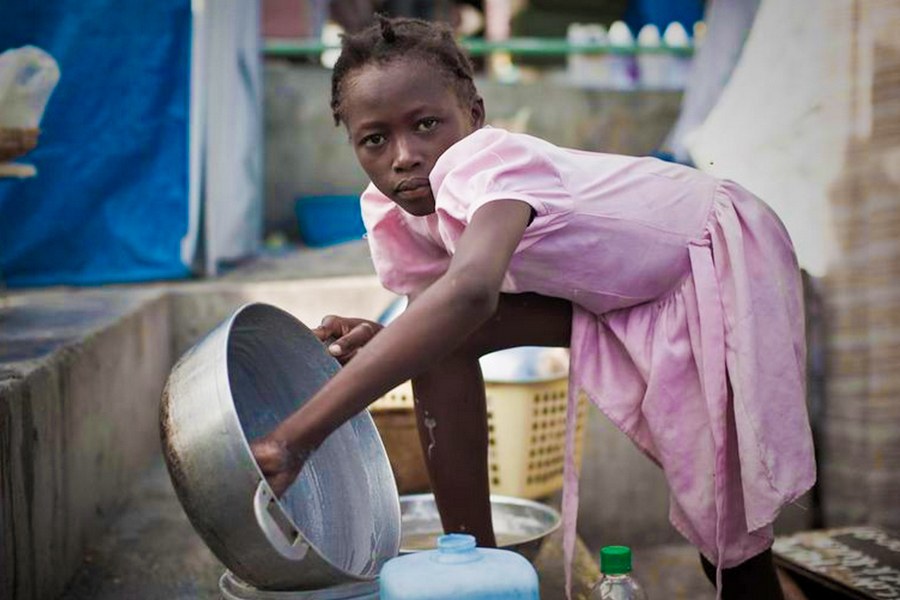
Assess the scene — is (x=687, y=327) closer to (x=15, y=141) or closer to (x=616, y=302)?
(x=616, y=302)

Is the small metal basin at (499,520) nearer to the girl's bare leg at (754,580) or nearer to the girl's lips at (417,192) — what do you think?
the girl's bare leg at (754,580)

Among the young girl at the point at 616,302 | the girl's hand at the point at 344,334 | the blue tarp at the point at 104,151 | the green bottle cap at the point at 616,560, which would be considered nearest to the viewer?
the green bottle cap at the point at 616,560

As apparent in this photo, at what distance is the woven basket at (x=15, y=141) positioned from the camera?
9.57 feet

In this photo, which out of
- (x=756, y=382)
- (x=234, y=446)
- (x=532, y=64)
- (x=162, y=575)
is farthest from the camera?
(x=532, y=64)

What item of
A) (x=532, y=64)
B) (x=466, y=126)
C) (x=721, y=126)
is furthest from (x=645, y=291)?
(x=532, y=64)

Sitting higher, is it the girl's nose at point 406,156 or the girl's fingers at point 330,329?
the girl's nose at point 406,156

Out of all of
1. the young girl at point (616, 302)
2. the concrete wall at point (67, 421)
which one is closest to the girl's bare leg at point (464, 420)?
the young girl at point (616, 302)

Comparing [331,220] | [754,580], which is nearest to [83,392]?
[754,580]

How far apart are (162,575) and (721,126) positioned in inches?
112

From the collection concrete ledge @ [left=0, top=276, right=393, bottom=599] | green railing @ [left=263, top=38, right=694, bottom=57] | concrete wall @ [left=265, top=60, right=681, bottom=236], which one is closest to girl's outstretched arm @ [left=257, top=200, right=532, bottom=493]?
concrete ledge @ [left=0, top=276, right=393, bottom=599]

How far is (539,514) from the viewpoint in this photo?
8.39 ft

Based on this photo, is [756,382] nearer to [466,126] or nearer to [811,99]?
[466,126]

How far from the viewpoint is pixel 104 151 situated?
4434 millimetres

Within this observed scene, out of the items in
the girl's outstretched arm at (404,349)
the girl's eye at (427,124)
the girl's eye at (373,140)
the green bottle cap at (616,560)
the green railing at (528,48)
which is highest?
the green railing at (528,48)
